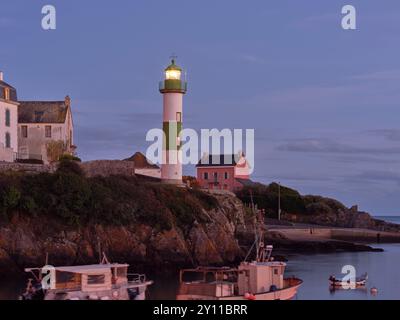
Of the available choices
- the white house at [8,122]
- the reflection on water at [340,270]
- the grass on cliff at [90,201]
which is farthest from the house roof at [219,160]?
the white house at [8,122]

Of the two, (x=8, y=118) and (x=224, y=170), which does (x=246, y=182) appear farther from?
(x=8, y=118)

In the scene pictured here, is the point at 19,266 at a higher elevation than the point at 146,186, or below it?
below

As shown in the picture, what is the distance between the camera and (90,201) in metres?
49.4

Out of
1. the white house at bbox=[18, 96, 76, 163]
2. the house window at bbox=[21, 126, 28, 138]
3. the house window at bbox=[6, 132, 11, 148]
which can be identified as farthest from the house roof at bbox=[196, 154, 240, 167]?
the house window at bbox=[6, 132, 11, 148]

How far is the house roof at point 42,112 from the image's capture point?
62938mm

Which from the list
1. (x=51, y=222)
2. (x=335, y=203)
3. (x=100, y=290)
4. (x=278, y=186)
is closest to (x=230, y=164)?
(x=278, y=186)

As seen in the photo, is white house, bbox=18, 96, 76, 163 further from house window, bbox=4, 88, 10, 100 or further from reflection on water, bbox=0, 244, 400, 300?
reflection on water, bbox=0, 244, 400, 300

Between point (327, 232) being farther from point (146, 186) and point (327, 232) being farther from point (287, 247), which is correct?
point (146, 186)

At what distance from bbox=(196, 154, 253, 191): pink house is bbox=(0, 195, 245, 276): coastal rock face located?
4425cm

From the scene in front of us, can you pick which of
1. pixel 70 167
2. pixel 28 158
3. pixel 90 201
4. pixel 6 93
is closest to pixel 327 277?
pixel 90 201

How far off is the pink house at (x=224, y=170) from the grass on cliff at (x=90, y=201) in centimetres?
4418

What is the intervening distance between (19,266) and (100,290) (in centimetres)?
1499

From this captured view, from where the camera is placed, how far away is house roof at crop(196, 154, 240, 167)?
10162 centimetres
